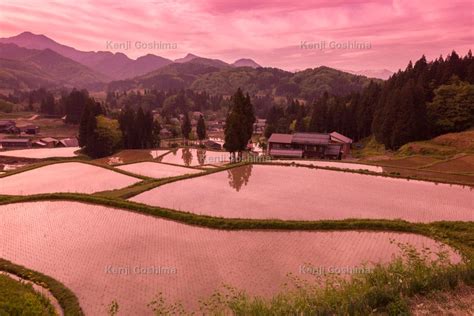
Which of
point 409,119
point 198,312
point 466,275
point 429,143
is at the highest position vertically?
point 409,119

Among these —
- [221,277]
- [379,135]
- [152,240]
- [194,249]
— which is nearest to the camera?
[221,277]

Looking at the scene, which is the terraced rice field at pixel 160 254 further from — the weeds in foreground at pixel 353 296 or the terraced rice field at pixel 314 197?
the terraced rice field at pixel 314 197

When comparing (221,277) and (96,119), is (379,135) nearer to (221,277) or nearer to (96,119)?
(221,277)

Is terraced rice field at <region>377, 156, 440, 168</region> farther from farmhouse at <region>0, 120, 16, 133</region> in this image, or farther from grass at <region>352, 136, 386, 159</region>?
farmhouse at <region>0, 120, 16, 133</region>

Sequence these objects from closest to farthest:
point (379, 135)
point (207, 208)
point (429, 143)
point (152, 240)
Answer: point (152, 240), point (207, 208), point (429, 143), point (379, 135)

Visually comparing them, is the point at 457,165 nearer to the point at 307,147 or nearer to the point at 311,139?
the point at 311,139

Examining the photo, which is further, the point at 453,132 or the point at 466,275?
the point at 453,132

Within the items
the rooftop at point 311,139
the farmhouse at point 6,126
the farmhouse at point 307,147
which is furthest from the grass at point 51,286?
the farmhouse at point 6,126

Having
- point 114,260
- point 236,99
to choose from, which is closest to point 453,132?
point 236,99
